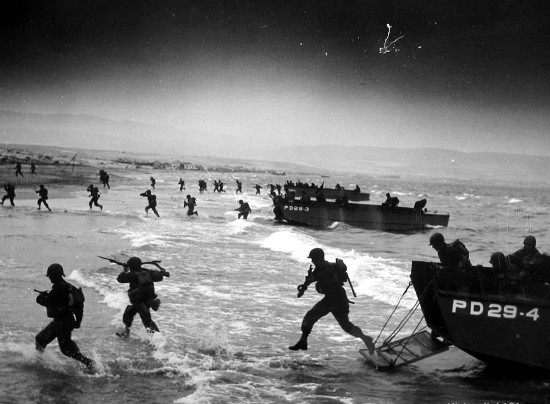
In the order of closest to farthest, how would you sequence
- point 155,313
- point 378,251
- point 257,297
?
point 155,313 < point 257,297 < point 378,251

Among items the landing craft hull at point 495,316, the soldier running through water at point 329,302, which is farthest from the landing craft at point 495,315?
the soldier running through water at point 329,302

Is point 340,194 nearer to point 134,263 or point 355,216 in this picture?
point 355,216

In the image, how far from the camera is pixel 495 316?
6867 millimetres

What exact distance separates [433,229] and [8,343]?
2826 cm

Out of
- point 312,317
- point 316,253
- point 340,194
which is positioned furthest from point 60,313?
point 340,194

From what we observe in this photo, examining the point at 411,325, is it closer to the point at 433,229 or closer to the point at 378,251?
the point at 378,251

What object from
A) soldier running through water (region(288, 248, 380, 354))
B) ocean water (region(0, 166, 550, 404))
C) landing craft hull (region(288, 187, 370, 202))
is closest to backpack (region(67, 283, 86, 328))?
ocean water (region(0, 166, 550, 404))

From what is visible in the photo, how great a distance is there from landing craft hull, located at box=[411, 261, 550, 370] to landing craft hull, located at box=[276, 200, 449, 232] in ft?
76.1

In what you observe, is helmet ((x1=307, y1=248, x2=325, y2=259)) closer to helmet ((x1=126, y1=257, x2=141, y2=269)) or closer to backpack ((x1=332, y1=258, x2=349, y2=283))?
backpack ((x1=332, y1=258, x2=349, y2=283))

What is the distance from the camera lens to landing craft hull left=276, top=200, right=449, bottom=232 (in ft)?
99.5

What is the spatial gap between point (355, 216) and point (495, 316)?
23665mm

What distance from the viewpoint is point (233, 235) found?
2319 centimetres

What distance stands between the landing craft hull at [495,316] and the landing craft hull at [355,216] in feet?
76.1

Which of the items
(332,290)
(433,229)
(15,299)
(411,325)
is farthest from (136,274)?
(433,229)
